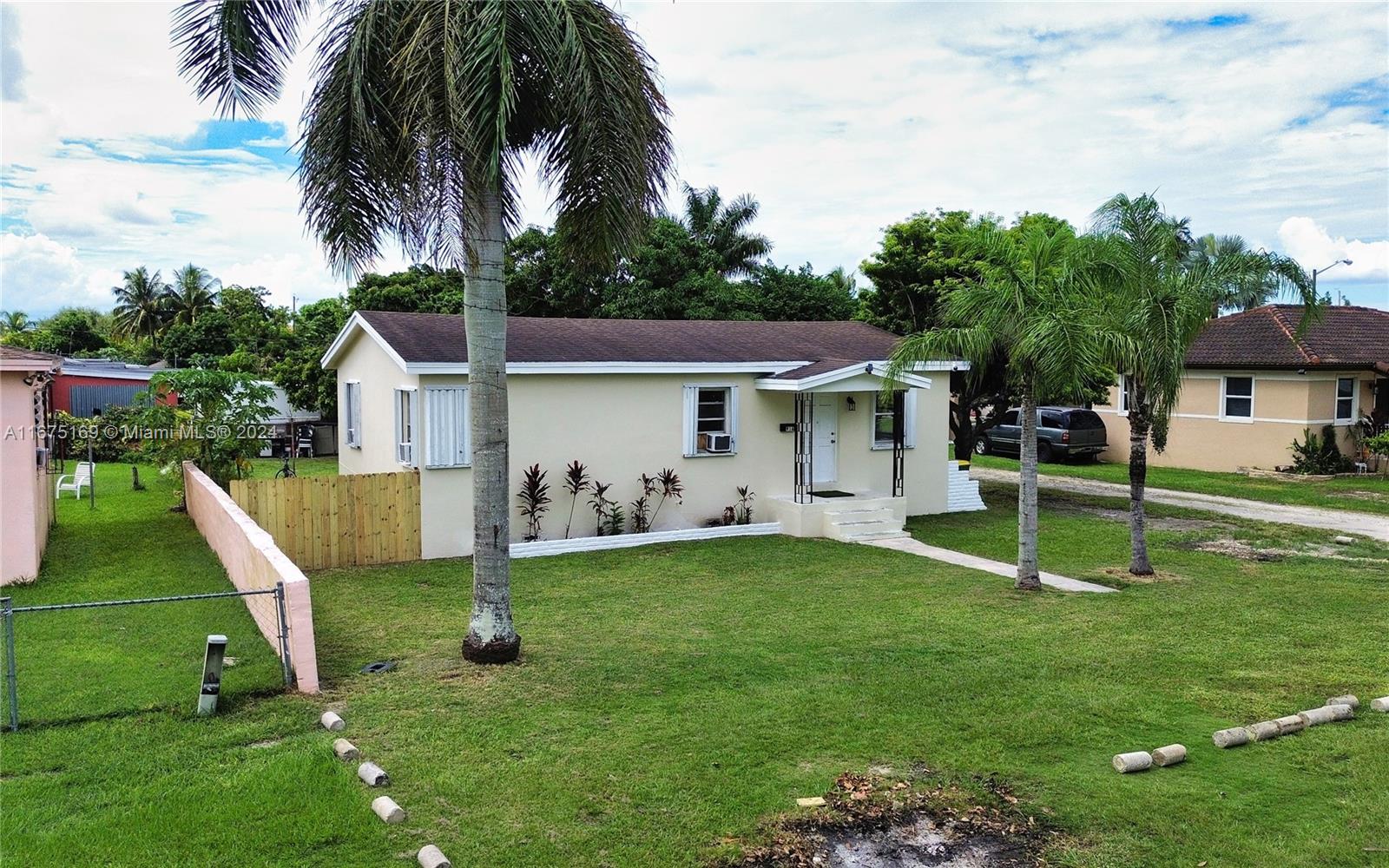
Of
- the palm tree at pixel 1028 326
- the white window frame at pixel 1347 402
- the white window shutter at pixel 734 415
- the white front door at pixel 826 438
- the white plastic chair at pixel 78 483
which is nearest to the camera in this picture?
the palm tree at pixel 1028 326

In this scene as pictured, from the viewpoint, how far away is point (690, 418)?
16.1 meters

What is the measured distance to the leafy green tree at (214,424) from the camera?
53.3 feet

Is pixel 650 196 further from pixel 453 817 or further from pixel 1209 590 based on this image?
pixel 1209 590

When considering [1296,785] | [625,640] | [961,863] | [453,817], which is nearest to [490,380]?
[625,640]

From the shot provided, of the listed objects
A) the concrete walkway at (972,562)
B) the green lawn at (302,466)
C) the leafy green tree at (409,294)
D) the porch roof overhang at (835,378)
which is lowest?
the concrete walkway at (972,562)

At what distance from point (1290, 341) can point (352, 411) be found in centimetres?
2284

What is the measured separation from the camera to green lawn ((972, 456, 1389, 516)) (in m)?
19.8

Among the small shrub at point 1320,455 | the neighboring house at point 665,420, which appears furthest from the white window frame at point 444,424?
the small shrub at point 1320,455

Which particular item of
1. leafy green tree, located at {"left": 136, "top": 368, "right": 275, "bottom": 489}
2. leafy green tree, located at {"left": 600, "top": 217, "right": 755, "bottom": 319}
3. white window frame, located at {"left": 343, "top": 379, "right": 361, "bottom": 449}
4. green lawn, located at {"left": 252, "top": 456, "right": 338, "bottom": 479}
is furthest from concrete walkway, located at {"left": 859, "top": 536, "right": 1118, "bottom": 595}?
leafy green tree, located at {"left": 600, "top": 217, "right": 755, "bottom": 319}

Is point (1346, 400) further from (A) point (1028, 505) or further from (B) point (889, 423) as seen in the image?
(A) point (1028, 505)

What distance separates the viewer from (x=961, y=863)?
5039 millimetres

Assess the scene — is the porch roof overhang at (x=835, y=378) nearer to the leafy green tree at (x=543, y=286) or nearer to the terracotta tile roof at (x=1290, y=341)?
the terracotta tile roof at (x=1290, y=341)

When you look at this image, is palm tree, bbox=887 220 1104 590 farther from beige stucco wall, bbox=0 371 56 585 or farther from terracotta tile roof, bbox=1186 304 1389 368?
terracotta tile roof, bbox=1186 304 1389 368

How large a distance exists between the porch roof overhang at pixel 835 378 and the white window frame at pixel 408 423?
18.8 ft
